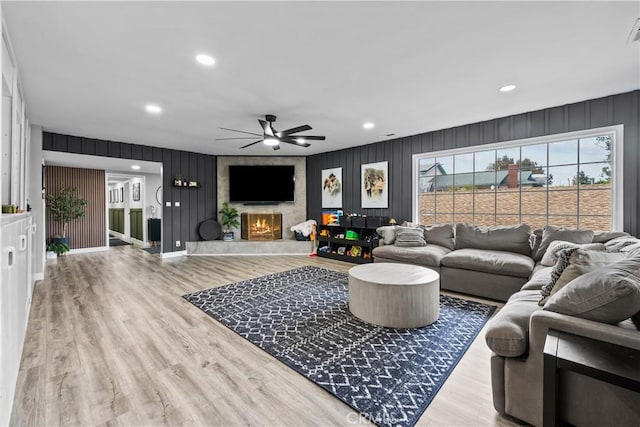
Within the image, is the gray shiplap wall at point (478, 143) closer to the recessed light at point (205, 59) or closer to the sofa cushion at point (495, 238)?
the sofa cushion at point (495, 238)

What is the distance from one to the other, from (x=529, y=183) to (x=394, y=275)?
2825mm

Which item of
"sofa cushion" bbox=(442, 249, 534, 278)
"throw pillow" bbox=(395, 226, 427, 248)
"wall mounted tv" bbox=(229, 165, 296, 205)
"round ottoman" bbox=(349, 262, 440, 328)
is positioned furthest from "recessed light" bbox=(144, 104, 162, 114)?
"sofa cushion" bbox=(442, 249, 534, 278)

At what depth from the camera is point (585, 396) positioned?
52.8 inches

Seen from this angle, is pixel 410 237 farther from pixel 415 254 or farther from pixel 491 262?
pixel 491 262

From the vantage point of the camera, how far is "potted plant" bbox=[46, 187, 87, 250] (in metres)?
6.54

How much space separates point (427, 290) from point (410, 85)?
85.7 inches

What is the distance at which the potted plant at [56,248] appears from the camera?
630 cm

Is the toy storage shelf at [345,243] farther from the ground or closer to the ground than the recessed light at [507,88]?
closer to the ground

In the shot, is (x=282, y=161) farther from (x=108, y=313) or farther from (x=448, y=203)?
(x=108, y=313)

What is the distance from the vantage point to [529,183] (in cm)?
423

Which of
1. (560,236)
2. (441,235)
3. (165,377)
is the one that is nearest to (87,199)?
(165,377)

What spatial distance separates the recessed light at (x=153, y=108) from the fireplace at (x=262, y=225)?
3687mm

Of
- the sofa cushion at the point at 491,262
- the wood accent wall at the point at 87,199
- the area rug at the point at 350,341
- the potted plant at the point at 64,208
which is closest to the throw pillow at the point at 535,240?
the sofa cushion at the point at 491,262

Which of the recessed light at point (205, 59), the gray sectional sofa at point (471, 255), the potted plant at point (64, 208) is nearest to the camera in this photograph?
the recessed light at point (205, 59)
